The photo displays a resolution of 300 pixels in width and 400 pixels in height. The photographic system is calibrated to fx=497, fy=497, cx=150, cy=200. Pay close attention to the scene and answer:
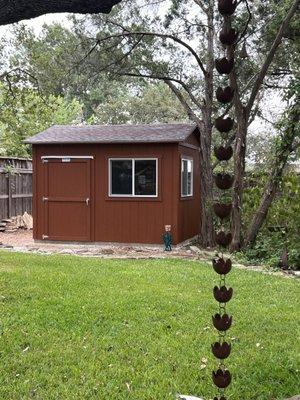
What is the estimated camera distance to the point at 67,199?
1219cm

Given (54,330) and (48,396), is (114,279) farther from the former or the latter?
(48,396)

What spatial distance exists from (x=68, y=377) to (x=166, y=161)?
808cm

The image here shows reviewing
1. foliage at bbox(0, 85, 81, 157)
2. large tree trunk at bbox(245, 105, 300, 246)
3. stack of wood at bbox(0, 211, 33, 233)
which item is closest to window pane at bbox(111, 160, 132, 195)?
large tree trunk at bbox(245, 105, 300, 246)

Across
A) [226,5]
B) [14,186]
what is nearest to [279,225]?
[14,186]

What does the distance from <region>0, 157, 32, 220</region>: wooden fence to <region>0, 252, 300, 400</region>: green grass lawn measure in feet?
27.1

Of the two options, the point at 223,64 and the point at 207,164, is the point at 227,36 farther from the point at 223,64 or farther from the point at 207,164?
the point at 207,164

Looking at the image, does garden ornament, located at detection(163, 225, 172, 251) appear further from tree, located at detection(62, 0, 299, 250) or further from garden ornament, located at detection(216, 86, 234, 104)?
garden ornament, located at detection(216, 86, 234, 104)

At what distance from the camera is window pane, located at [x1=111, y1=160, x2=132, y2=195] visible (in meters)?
11.7

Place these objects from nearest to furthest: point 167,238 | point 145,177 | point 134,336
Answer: point 134,336, point 167,238, point 145,177

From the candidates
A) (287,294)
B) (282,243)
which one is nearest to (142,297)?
(287,294)

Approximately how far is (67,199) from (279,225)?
507 cm

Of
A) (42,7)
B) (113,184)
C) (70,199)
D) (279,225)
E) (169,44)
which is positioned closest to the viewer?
(42,7)

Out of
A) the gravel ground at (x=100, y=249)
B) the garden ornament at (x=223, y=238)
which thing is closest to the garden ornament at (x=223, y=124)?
the garden ornament at (x=223, y=238)

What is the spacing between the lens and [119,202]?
1184cm
